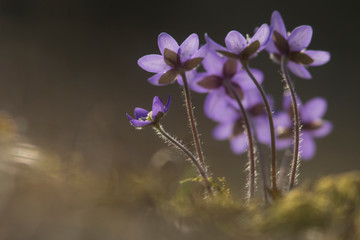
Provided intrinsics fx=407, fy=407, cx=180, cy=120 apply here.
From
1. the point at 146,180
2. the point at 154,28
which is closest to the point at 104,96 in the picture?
the point at 154,28

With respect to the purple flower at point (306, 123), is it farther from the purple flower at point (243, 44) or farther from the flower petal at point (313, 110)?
the purple flower at point (243, 44)

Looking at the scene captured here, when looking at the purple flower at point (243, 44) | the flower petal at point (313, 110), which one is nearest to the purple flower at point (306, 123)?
the flower petal at point (313, 110)

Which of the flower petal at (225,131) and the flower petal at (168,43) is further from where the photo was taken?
the flower petal at (225,131)

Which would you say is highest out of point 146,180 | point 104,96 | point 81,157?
point 104,96

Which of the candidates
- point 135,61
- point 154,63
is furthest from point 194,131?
point 135,61

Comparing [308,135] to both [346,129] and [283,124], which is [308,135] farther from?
[346,129]

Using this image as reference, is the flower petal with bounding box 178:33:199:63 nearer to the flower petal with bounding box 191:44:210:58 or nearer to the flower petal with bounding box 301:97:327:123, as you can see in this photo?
the flower petal with bounding box 191:44:210:58
